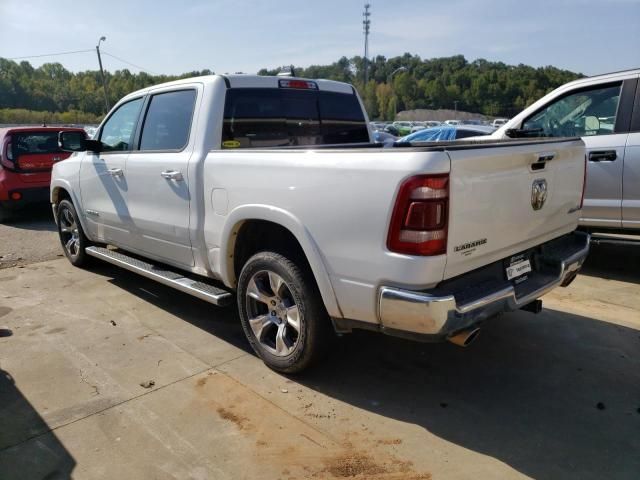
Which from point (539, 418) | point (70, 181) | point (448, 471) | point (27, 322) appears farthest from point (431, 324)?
point (70, 181)

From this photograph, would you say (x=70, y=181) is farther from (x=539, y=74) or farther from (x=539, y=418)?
(x=539, y=74)

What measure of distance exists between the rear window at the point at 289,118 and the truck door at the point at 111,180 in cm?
129

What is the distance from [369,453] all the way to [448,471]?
402 millimetres

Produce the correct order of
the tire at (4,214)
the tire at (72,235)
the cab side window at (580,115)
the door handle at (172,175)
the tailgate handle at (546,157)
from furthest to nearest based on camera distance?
the tire at (4,214) → the tire at (72,235) → the cab side window at (580,115) → the door handle at (172,175) → the tailgate handle at (546,157)

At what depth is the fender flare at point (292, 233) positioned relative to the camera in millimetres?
2898

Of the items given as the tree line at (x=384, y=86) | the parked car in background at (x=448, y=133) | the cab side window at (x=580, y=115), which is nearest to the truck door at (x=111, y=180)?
the cab side window at (x=580, y=115)

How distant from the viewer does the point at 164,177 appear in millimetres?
4016

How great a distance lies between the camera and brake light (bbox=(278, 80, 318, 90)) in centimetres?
420

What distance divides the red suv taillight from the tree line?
76824 millimetres

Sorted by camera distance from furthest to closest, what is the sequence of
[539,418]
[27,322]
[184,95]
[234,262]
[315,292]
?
[27,322]
[184,95]
[234,262]
[315,292]
[539,418]

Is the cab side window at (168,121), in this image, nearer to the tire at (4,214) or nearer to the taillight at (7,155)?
the taillight at (7,155)

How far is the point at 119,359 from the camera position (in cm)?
377

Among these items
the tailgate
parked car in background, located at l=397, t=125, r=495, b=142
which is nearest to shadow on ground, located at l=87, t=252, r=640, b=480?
the tailgate

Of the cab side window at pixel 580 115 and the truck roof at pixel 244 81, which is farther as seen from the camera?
the cab side window at pixel 580 115
